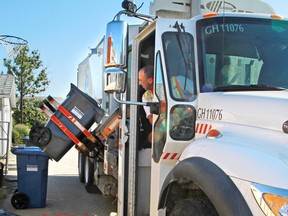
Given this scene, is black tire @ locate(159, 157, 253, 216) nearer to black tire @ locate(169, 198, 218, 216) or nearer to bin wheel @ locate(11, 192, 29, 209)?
black tire @ locate(169, 198, 218, 216)

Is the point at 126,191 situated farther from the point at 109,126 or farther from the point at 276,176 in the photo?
the point at 276,176

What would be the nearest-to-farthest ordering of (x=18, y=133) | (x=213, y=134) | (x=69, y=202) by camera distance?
(x=213, y=134), (x=69, y=202), (x=18, y=133)

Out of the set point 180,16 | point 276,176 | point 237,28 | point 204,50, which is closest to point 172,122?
point 204,50

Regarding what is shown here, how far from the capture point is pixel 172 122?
3240 mm

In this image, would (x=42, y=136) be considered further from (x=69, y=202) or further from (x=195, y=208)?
(x=195, y=208)

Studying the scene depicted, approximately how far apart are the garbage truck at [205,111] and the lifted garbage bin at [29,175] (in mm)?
2371

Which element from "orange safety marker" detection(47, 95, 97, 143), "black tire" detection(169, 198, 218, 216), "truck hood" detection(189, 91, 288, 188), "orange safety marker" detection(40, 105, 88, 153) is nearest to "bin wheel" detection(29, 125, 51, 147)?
"orange safety marker" detection(40, 105, 88, 153)

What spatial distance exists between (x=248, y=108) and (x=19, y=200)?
487cm

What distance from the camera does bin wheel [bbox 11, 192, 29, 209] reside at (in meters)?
6.31

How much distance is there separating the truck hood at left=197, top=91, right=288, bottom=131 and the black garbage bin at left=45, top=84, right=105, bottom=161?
278cm

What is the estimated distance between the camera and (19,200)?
6.32 metres

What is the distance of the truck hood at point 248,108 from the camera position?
2439mm

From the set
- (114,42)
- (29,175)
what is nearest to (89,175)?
(29,175)

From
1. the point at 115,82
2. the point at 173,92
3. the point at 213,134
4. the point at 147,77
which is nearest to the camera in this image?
the point at 213,134
